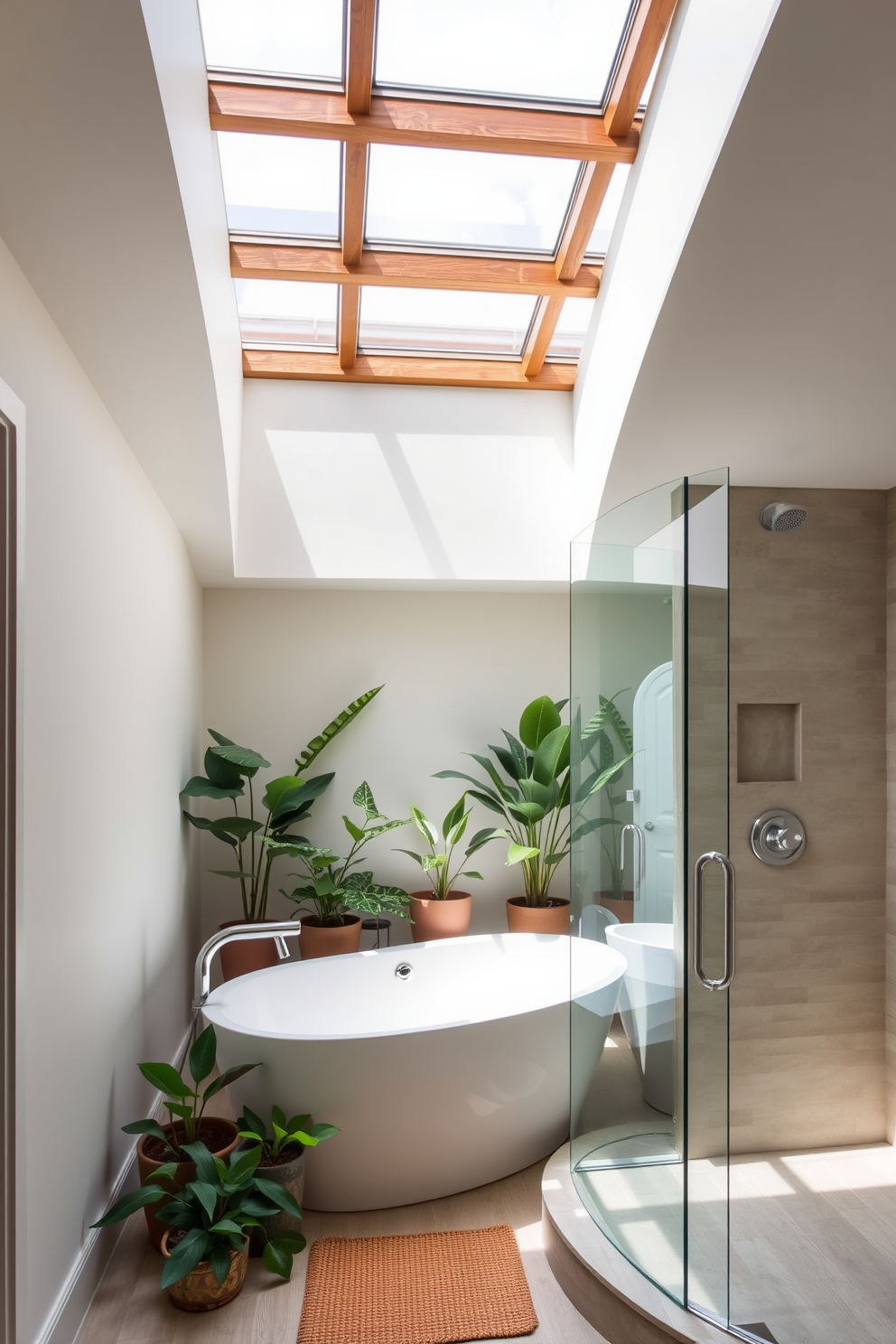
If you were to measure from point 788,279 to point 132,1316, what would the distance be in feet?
10.1

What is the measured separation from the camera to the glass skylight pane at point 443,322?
144 inches

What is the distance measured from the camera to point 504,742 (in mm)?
4723

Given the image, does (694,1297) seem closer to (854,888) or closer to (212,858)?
(854,888)

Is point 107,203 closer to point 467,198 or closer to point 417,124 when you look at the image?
point 417,124

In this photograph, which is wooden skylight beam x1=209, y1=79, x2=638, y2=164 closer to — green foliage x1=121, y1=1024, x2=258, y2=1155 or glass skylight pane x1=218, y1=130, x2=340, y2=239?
glass skylight pane x1=218, y1=130, x2=340, y2=239

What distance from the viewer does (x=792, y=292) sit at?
2375 millimetres

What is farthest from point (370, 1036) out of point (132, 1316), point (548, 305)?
point (548, 305)

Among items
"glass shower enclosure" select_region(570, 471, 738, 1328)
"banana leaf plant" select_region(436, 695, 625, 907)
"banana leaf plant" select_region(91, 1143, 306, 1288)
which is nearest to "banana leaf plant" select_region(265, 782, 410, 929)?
"banana leaf plant" select_region(436, 695, 625, 907)

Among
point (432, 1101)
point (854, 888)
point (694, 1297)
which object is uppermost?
point (854, 888)

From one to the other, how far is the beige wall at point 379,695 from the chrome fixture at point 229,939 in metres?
1.56

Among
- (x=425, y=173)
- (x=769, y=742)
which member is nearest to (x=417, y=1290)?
(x=769, y=742)

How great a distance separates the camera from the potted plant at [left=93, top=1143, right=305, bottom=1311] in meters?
2.24

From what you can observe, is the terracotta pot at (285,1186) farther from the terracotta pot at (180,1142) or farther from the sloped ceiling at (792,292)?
the sloped ceiling at (792,292)

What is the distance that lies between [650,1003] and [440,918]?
198 centimetres
